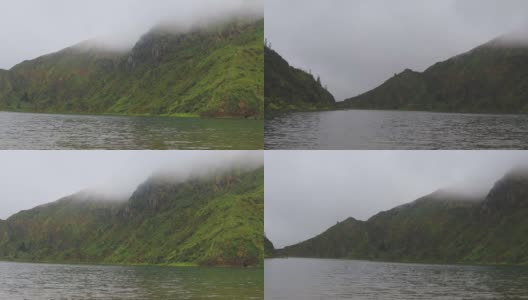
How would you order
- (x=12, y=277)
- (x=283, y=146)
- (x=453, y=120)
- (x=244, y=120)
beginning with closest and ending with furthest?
(x=283, y=146)
(x=453, y=120)
(x=244, y=120)
(x=12, y=277)

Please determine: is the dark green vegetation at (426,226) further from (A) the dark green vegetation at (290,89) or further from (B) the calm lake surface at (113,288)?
(A) the dark green vegetation at (290,89)

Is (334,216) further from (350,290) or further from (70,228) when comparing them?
(70,228)

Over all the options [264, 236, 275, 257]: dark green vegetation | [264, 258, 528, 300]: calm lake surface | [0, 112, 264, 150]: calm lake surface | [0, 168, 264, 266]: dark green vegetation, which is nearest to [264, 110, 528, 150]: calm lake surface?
[0, 112, 264, 150]: calm lake surface

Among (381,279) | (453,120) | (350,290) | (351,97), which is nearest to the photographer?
(351,97)

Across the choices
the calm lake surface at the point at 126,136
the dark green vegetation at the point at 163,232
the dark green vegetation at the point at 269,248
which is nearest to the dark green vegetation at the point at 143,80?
the calm lake surface at the point at 126,136

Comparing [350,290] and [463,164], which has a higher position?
[463,164]

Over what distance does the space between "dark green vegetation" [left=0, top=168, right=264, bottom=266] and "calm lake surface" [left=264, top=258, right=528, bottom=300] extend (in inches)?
746

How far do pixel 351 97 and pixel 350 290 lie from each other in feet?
31.7

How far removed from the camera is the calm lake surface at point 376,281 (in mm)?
21547

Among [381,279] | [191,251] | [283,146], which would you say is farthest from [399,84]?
[191,251]

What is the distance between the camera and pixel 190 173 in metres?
29.9

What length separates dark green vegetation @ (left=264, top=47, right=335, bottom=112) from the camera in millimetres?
21234

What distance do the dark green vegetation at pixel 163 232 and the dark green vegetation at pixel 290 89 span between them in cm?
2820

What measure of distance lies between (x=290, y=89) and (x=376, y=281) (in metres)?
15.2
